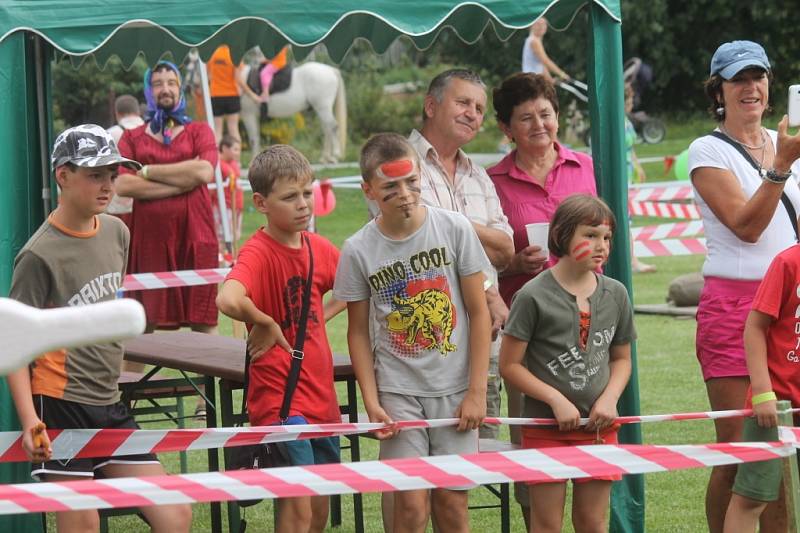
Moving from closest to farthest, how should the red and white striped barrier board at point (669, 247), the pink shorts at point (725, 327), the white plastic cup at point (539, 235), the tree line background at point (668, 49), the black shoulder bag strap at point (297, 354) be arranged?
the black shoulder bag strap at point (297, 354) < the pink shorts at point (725, 327) < the white plastic cup at point (539, 235) < the red and white striped barrier board at point (669, 247) < the tree line background at point (668, 49)

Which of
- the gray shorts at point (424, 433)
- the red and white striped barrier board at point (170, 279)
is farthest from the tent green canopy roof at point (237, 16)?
the red and white striped barrier board at point (170, 279)

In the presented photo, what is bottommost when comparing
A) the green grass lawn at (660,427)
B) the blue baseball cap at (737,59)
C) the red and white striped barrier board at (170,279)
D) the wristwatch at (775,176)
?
the green grass lawn at (660,427)

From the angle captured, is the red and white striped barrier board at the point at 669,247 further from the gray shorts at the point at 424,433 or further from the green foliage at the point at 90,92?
the green foliage at the point at 90,92

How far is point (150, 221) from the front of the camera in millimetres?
8703

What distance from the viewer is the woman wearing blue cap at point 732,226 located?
206 inches

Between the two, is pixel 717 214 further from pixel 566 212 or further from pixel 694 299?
pixel 694 299

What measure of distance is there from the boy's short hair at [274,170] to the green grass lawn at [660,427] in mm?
2265

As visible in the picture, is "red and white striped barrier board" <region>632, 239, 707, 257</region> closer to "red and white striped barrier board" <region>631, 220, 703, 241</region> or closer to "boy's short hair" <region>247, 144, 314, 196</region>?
"red and white striped barrier board" <region>631, 220, 703, 241</region>

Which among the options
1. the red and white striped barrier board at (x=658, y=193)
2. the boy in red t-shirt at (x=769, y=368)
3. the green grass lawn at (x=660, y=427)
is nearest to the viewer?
the boy in red t-shirt at (x=769, y=368)

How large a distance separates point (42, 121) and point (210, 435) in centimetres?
280

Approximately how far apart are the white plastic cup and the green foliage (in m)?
17.7

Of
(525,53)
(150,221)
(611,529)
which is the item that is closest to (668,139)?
(525,53)

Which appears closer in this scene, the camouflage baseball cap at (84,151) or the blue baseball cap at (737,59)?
the camouflage baseball cap at (84,151)

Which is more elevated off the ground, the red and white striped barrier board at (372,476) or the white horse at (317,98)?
the white horse at (317,98)
